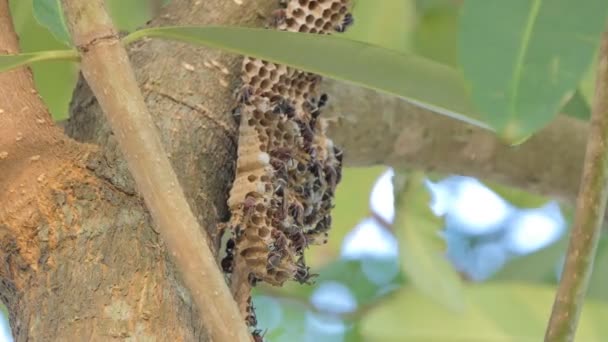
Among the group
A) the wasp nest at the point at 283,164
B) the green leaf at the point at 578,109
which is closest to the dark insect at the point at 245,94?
the wasp nest at the point at 283,164

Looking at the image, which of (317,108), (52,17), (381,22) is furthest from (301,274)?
(381,22)

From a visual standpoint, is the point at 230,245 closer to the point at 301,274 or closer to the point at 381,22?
the point at 301,274

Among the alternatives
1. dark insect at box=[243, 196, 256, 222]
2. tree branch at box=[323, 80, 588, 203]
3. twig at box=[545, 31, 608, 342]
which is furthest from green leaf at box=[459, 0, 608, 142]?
tree branch at box=[323, 80, 588, 203]

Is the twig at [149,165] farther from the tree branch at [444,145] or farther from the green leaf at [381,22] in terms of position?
the green leaf at [381,22]

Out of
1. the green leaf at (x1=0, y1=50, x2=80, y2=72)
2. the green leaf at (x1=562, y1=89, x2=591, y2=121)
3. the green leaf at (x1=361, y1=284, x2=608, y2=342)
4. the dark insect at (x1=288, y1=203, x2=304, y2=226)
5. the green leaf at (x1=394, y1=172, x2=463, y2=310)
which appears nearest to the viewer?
the green leaf at (x1=0, y1=50, x2=80, y2=72)

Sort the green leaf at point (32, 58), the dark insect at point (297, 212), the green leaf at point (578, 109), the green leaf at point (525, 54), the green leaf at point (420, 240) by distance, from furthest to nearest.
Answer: the green leaf at point (420, 240) < the green leaf at point (578, 109) < the dark insect at point (297, 212) < the green leaf at point (32, 58) < the green leaf at point (525, 54)

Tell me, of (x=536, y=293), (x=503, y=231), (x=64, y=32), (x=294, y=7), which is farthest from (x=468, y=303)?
(x=503, y=231)

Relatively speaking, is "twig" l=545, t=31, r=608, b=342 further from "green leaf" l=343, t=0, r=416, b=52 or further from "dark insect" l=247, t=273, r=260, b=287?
"green leaf" l=343, t=0, r=416, b=52
